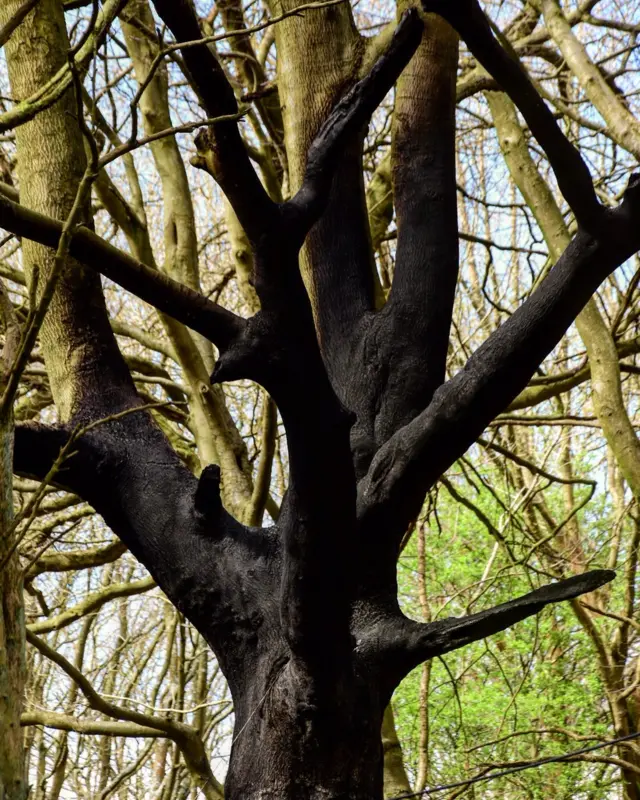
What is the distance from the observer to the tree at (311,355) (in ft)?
5.99

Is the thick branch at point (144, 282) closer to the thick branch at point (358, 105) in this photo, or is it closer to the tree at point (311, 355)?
the tree at point (311, 355)

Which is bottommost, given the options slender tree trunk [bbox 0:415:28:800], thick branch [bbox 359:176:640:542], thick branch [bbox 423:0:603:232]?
slender tree trunk [bbox 0:415:28:800]

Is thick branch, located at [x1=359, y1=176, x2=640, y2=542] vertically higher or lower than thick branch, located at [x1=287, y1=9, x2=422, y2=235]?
lower

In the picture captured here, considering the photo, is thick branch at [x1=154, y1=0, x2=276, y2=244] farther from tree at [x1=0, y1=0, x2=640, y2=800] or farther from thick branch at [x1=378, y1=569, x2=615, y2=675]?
thick branch at [x1=378, y1=569, x2=615, y2=675]

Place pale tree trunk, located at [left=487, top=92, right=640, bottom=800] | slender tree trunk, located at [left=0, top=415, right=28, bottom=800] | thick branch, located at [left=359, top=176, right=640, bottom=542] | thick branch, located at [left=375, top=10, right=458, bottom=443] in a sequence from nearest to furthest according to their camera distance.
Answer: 1. slender tree trunk, located at [left=0, top=415, right=28, bottom=800]
2. thick branch, located at [left=359, top=176, right=640, bottom=542]
3. thick branch, located at [left=375, top=10, right=458, bottom=443]
4. pale tree trunk, located at [left=487, top=92, right=640, bottom=800]

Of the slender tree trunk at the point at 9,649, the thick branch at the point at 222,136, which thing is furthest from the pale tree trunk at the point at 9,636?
the thick branch at the point at 222,136

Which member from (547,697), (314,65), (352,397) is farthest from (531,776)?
(314,65)

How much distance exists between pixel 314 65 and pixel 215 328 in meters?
1.69

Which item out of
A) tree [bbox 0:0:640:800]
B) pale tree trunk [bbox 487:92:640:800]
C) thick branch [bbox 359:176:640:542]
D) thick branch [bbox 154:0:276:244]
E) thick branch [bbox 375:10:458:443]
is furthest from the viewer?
pale tree trunk [bbox 487:92:640:800]

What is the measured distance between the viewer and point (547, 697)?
25.2ft

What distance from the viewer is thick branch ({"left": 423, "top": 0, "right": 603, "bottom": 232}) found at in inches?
75.0

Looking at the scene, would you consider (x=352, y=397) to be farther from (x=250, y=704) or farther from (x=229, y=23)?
(x=229, y=23)

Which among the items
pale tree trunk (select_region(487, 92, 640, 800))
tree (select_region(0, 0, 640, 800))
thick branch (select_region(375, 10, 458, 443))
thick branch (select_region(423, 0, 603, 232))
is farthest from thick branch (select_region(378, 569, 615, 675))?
pale tree trunk (select_region(487, 92, 640, 800))

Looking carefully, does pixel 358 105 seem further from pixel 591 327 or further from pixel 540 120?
pixel 591 327
